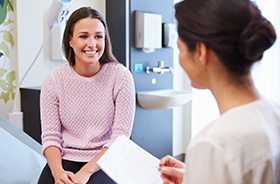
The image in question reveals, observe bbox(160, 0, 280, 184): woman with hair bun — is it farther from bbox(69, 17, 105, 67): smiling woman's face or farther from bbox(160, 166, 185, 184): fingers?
bbox(69, 17, 105, 67): smiling woman's face

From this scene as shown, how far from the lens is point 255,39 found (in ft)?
2.18

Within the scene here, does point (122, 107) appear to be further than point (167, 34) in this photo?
No

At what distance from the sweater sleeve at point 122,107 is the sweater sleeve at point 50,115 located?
230 millimetres

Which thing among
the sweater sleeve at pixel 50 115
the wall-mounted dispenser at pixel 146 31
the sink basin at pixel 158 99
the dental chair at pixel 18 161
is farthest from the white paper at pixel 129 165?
the wall-mounted dispenser at pixel 146 31

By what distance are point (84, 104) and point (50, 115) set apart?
0.51ft

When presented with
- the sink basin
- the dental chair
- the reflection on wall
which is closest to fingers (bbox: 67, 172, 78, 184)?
the dental chair

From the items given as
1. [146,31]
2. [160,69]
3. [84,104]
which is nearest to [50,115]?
[84,104]

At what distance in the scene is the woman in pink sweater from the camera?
4.71 feet

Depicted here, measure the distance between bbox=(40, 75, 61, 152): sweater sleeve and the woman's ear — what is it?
0.92 meters

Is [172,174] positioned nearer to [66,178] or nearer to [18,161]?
[66,178]

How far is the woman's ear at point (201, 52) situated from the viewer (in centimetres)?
68

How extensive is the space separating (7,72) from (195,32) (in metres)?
1.82

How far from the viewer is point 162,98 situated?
2.61 meters

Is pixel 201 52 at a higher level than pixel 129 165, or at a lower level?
higher
